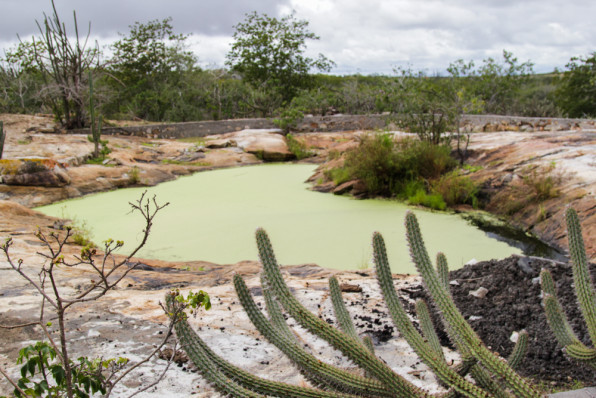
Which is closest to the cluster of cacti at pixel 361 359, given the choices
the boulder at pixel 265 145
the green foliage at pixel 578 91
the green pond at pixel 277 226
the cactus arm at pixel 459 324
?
the cactus arm at pixel 459 324

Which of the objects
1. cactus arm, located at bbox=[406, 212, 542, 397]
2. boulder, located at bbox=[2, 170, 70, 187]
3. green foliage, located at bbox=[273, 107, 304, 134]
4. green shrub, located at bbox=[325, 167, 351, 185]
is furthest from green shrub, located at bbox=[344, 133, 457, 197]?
green foliage, located at bbox=[273, 107, 304, 134]

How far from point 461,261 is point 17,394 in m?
3.67

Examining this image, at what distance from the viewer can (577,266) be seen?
6.61ft

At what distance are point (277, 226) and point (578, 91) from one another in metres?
17.0

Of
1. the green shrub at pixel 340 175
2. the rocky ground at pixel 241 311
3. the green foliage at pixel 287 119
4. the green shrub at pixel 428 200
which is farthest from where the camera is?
the green foliage at pixel 287 119

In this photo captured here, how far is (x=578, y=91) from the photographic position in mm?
18172

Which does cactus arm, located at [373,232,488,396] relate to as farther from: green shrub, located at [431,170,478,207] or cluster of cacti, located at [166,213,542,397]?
green shrub, located at [431,170,478,207]

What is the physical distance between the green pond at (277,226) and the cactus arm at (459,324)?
7.73ft

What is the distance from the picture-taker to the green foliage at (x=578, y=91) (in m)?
17.5

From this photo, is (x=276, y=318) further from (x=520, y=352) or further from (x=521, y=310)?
(x=521, y=310)

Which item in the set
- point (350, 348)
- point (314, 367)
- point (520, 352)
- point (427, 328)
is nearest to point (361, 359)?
point (350, 348)

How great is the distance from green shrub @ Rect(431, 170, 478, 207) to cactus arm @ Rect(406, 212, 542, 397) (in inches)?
198

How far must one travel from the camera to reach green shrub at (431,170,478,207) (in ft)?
21.6

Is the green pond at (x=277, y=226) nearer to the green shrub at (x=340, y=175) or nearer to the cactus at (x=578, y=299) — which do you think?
the green shrub at (x=340, y=175)
